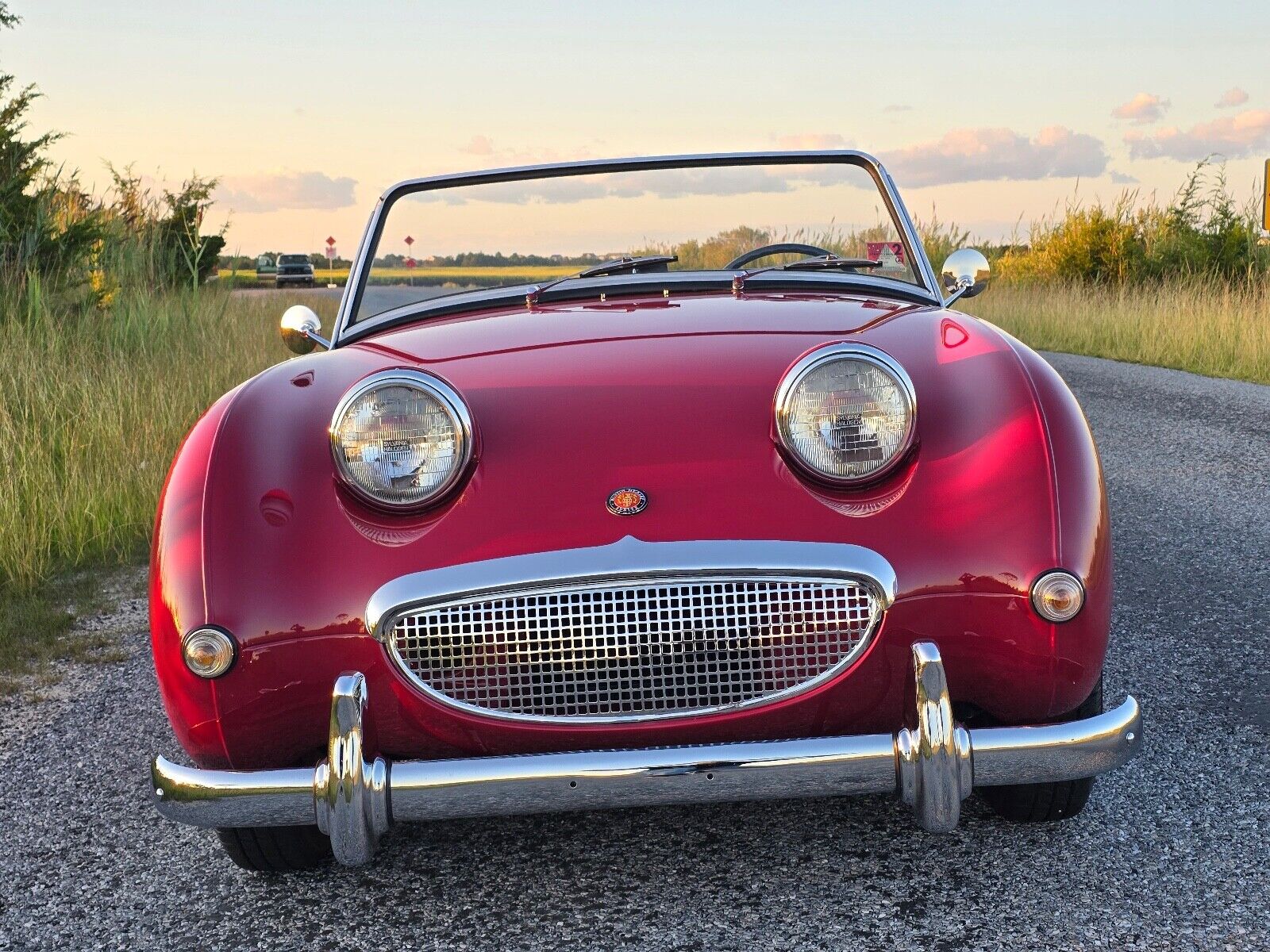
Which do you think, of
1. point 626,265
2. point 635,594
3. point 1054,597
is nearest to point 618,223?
point 626,265

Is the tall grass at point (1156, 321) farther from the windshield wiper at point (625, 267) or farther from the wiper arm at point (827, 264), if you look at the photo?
the windshield wiper at point (625, 267)

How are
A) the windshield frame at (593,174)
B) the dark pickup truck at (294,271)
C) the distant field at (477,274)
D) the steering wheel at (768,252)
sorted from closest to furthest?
1. the windshield frame at (593,174)
2. the distant field at (477,274)
3. the steering wheel at (768,252)
4. the dark pickup truck at (294,271)

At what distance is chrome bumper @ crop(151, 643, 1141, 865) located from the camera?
2061 millimetres

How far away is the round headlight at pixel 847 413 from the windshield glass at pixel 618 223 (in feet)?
4.97

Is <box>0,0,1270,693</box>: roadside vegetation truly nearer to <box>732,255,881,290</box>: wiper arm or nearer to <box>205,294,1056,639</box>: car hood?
<box>732,255,881,290</box>: wiper arm

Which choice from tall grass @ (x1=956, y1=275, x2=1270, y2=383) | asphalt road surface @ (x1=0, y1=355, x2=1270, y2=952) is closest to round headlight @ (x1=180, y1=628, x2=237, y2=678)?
asphalt road surface @ (x1=0, y1=355, x2=1270, y2=952)

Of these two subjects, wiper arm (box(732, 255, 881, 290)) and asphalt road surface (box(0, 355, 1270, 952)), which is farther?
wiper arm (box(732, 255, 881, 290))

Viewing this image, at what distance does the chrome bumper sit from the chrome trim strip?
159mm

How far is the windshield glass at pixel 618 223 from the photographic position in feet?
12.5

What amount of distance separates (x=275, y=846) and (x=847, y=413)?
1.33m

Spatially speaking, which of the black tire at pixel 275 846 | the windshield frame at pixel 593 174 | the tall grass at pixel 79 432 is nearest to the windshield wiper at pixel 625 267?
the windshield frame at pixel 593 174

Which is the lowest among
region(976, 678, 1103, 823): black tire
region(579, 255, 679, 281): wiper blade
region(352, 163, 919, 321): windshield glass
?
region(976, 678, 1103, 823): black tire

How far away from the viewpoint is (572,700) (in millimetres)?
2176

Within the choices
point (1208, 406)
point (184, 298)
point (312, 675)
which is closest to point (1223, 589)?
point (312, 675)
